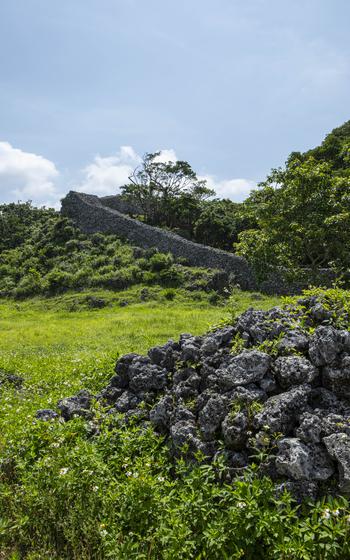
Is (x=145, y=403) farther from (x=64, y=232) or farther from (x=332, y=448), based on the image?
(x=64, y=232)

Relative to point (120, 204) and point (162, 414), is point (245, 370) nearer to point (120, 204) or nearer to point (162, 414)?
point (162, 414)

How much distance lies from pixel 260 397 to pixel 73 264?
30.9 metres

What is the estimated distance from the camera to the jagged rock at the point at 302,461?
431 centimetres

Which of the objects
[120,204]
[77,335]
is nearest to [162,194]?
[120,204]

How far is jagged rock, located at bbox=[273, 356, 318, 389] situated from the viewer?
5.31m

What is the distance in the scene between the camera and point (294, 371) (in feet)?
17.5

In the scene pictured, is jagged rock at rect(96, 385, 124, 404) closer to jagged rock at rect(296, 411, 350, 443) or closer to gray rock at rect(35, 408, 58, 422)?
gray rock at rect(35, 408, 58, 422)

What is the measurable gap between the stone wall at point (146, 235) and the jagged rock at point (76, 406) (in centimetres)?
2235

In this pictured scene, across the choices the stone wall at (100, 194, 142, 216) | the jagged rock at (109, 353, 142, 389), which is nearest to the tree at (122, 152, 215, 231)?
the stone wall at (100, 194, 142, 216)

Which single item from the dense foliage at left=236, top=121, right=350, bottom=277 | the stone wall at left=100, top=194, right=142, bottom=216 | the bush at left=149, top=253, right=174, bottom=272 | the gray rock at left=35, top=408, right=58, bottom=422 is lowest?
the gray rock at left=35, top=408, right=58, bottom=422

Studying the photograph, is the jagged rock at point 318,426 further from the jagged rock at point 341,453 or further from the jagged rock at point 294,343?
the jagged rock at point 294,343

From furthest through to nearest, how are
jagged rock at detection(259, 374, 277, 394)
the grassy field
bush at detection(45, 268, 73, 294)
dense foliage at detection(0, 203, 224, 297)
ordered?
bush at detection(45, 268, 73, 294) → dense foliage at detection(0, 203, 224, 297) → jagged rock at detection(259, 374, 277, 394) → the grassy field

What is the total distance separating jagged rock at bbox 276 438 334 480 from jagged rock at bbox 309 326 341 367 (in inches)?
44.1

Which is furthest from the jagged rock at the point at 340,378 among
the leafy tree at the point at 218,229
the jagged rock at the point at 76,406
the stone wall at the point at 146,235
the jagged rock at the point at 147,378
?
the leafy tree at the point at 218,229
